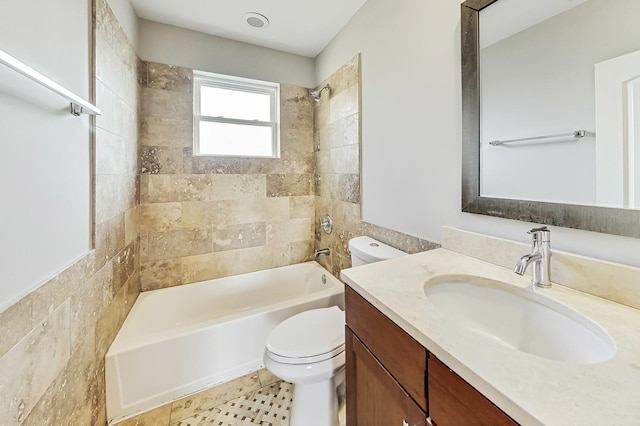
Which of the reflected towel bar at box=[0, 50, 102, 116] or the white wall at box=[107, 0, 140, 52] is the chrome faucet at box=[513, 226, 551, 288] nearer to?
the reflected towel bar at box=[0, 50, 102, 116]

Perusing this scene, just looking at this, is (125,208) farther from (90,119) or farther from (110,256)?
(90,119)

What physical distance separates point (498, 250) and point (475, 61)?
2.60 feet

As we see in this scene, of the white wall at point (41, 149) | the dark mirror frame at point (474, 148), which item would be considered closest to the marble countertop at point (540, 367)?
the dark mirror frame at point (474, 148)

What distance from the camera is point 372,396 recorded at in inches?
30.7

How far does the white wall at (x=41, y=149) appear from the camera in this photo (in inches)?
28.3

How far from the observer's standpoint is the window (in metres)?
2.25

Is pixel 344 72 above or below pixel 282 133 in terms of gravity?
above

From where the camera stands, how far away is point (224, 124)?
2.35 metres

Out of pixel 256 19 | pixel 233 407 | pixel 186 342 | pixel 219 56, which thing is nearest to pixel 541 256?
pixel 233 407

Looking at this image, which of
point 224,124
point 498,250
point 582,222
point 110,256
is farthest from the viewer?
point 224,124

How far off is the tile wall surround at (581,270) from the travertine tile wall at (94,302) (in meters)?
1.59

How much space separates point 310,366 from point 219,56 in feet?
8.26

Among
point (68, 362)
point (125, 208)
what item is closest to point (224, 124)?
point (125, 208)

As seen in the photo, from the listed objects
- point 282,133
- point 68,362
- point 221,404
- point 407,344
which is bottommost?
point 221,404
